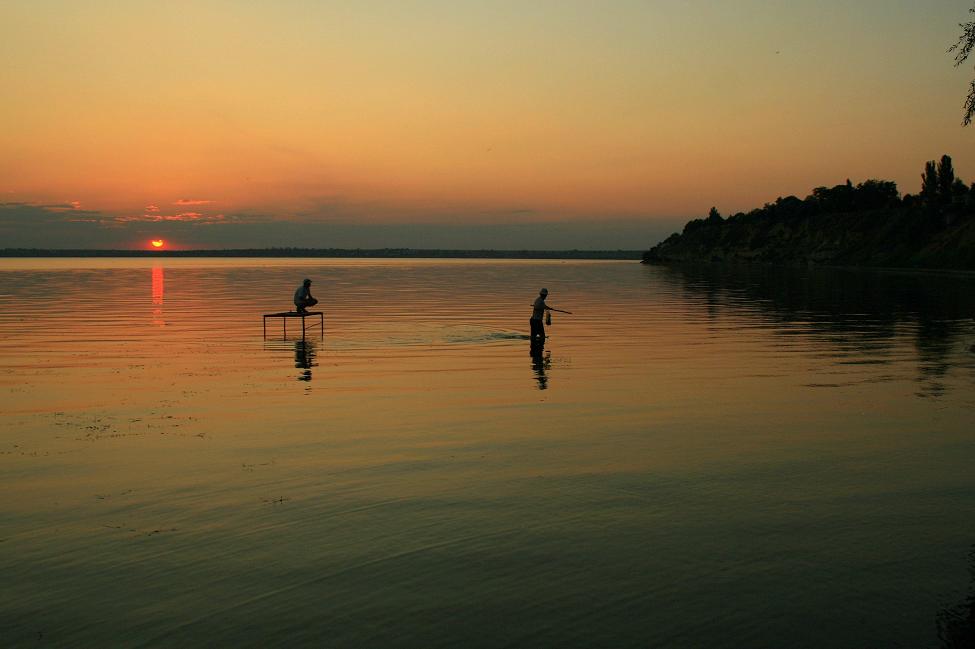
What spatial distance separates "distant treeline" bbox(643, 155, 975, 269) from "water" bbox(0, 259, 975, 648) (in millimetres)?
111405

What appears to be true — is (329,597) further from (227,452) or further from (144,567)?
(227,452)

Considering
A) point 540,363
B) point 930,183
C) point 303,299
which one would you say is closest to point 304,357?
point 540,363

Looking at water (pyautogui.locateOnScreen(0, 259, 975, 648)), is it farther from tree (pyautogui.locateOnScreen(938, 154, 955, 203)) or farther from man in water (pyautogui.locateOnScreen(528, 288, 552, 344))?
tree (pyautogui.locateOnScreen(938, 154, 955, 203))

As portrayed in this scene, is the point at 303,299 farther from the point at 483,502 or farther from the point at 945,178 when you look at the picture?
the point at 945,178

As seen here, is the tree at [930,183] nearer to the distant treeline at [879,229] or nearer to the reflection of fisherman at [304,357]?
the distant treeline at [879,229]

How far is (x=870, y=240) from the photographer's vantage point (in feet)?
514

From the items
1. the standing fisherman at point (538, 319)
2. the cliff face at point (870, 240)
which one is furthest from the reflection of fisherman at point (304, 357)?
the cliff face at point (870, 240)

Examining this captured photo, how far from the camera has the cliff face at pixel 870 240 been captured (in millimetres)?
124812

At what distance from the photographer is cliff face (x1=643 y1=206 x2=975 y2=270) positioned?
125 m

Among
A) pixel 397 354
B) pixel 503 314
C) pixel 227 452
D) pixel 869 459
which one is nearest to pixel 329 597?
pixel 227 452

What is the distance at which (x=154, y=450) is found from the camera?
13.3 metres

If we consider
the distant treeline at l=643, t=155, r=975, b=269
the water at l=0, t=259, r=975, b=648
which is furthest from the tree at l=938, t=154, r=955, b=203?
A: the water at l=0, t=259, r=975, b=648

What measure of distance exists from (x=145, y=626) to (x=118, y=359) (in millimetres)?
19089

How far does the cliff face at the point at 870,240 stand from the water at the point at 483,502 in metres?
111
